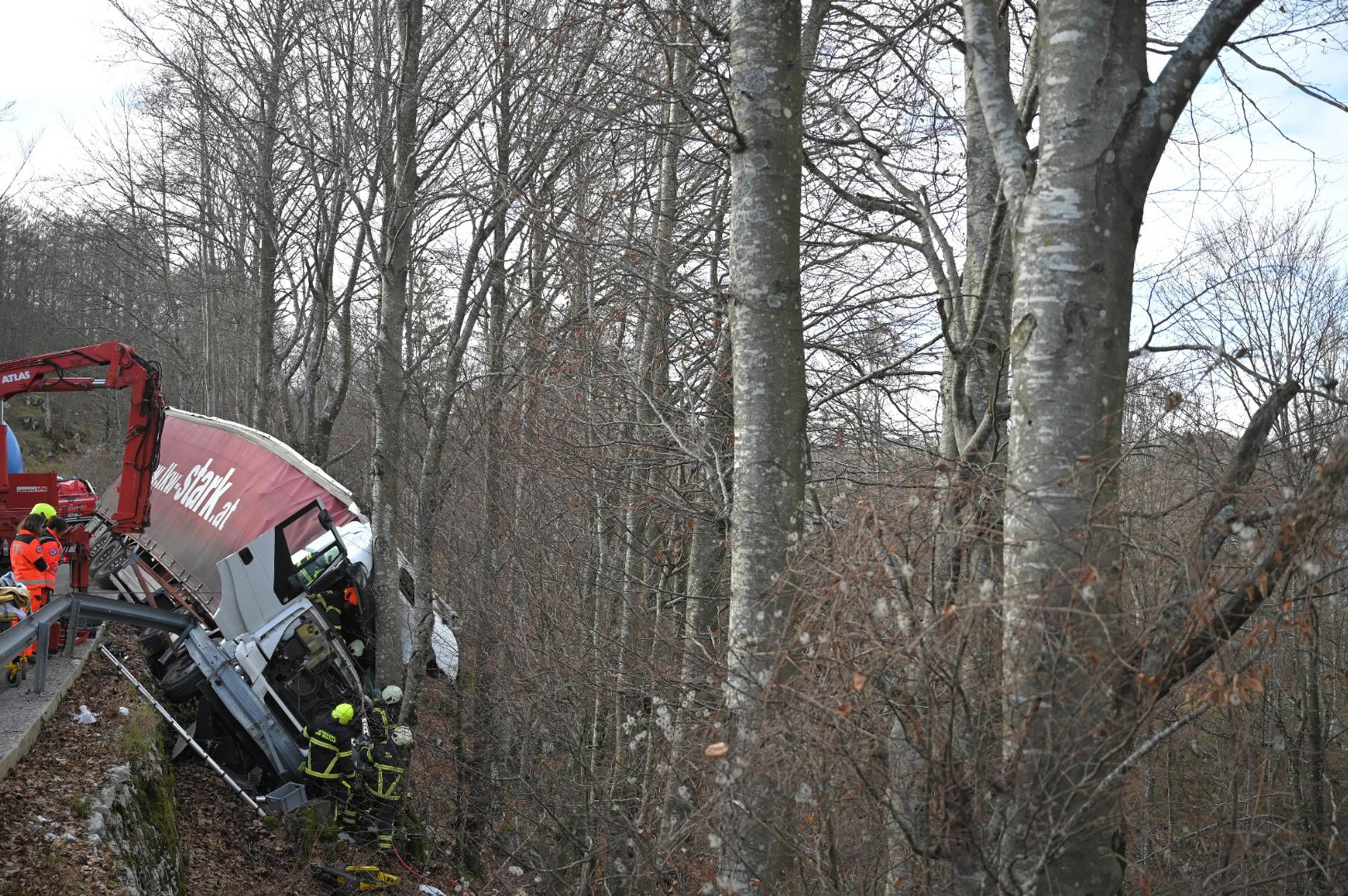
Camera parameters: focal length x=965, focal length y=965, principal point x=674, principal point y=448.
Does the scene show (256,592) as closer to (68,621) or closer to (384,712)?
(68,621)

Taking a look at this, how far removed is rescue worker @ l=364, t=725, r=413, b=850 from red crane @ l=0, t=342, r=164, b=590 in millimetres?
4464

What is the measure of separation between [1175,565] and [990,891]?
114cm

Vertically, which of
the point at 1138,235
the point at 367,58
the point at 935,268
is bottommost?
the point at 1138,235

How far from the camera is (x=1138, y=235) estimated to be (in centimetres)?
339

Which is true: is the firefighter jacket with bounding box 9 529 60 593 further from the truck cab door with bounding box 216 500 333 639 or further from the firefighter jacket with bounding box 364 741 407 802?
the firefighter jacket with bounding box 364 741 407 802

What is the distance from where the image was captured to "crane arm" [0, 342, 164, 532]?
11797 millimetres

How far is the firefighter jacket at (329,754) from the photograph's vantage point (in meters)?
10.0

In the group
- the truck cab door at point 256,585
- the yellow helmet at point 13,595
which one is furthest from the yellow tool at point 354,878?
the yellow helmet at point 13,595

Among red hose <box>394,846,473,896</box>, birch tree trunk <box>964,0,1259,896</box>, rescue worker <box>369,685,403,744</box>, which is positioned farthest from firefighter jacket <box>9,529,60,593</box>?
birch tree trunk <box>964,0,1259,896</box>

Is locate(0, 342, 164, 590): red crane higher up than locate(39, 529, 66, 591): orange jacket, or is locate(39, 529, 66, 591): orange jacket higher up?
locate(0, 342, 164, 590): red crane

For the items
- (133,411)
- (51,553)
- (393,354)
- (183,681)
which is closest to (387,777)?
(183,681)

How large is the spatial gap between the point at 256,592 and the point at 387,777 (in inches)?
114

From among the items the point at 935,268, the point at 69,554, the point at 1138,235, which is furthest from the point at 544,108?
the point at 1138,235

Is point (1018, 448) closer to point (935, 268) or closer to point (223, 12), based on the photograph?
point (935, 268)
